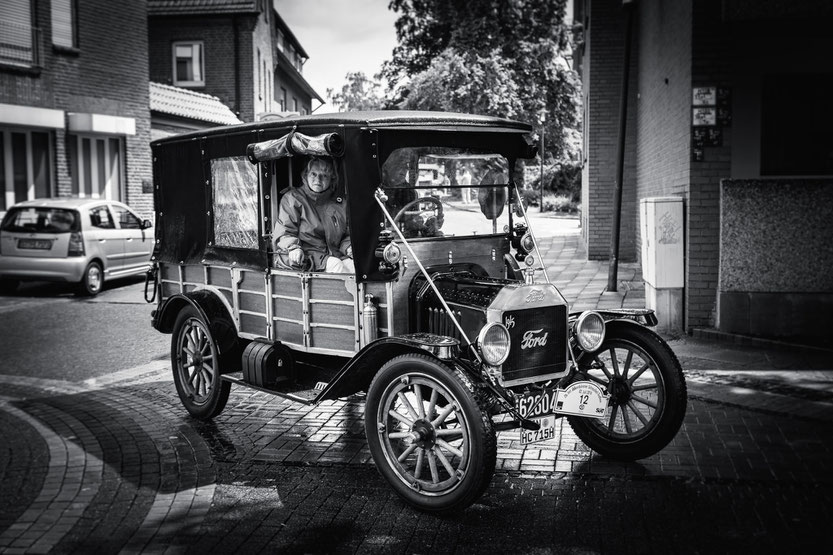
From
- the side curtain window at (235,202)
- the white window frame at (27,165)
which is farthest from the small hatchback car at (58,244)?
the side curtain window at (235,202)

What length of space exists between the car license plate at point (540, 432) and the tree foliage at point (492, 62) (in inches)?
1258

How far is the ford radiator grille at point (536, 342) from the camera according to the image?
16.5 feet

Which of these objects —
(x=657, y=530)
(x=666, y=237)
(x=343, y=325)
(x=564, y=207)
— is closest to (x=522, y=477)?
(x=657, y=530)

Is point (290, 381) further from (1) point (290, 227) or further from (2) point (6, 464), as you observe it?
(2) point (6, 464)

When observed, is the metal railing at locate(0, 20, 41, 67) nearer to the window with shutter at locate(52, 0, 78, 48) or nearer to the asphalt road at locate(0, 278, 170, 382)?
the window with shutter at locate(52, 0, 78, 48)

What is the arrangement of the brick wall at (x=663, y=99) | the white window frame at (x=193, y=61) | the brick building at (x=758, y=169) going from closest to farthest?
the brick building at (x=758, y=169), the brick wall at (x=663, y=99), the white window frame at (x=193, y=61)

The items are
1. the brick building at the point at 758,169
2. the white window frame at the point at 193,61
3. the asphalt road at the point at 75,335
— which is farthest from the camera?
the white window frame at the point at 193,61

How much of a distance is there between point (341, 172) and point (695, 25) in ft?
18.3

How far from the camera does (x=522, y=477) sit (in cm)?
533

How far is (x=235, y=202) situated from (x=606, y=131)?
12494 mm

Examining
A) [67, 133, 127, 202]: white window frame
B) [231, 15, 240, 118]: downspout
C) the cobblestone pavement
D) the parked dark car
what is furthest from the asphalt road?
[231, 15, 240, 118]: downspout

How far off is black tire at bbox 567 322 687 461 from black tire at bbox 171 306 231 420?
8.46ft

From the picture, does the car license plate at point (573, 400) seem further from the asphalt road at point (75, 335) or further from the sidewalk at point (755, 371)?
the asphalt road at point (75, 335)

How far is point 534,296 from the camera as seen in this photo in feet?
16.7
